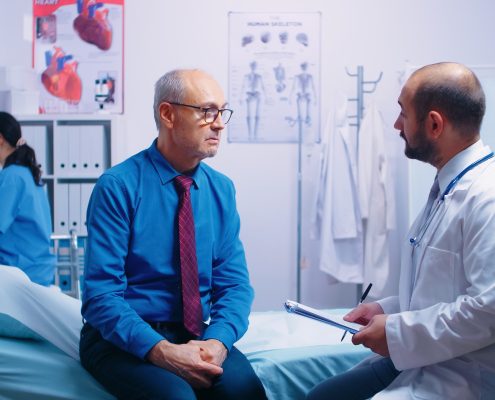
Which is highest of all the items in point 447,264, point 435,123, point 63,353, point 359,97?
point 359,97

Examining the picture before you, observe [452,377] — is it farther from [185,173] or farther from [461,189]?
[185,173]

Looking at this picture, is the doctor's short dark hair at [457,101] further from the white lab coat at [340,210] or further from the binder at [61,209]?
the binder at [61,209]

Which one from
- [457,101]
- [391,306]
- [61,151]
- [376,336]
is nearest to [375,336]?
[376,336]

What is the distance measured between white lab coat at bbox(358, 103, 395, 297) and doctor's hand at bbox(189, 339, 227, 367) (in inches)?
84.3

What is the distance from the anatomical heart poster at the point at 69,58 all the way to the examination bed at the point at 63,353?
2288mm

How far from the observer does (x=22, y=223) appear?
3.00 meters

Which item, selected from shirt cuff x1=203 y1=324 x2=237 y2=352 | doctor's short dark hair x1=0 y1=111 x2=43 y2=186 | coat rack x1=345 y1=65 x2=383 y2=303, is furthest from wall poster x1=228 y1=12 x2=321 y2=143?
shirt cuff x1=203 y1=324 x2=237 y2=352

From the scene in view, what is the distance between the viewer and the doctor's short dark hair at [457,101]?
1.34 m

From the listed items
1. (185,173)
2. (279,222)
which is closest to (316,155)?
(279,222)

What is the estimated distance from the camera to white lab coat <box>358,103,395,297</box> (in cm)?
360

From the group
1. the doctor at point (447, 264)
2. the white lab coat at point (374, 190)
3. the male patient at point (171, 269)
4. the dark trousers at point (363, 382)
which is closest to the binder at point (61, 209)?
the white lab coat at point (374, 190)

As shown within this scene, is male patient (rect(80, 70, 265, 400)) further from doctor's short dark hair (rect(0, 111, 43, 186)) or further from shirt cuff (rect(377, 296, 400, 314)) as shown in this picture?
doctor's short dark hair (rect(0, 111, 43, 186))

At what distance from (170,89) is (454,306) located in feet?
2.99

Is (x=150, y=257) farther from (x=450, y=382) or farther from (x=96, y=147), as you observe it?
(x=96, y=147)
